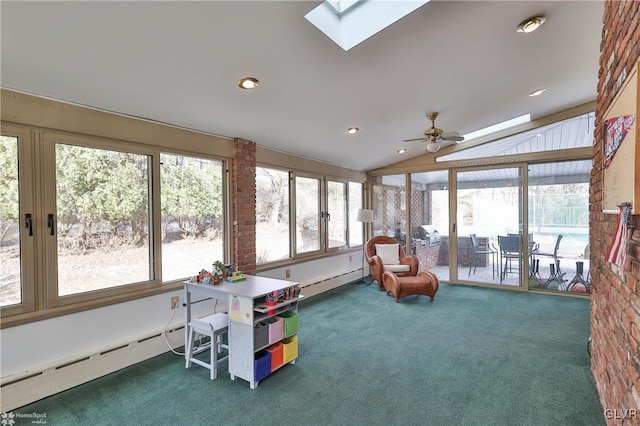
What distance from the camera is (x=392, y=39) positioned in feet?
7.66

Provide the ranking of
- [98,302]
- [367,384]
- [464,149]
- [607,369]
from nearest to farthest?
[607,369] → [367,384] → [98,302] → [464,149]

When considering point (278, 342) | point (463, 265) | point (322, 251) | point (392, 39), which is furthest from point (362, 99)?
point (463, 265)

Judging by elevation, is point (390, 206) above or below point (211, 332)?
above

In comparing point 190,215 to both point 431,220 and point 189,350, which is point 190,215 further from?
point 431,220

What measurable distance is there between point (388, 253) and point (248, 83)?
13.0 feet

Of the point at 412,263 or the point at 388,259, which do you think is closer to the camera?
the point at 412,263

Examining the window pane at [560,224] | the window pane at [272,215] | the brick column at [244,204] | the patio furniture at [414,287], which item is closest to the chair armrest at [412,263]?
the patio furniture at [414,287]

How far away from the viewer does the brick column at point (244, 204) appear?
386cm

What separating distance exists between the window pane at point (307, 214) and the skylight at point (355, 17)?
9.54 ft

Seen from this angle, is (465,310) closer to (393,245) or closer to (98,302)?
(393,245)

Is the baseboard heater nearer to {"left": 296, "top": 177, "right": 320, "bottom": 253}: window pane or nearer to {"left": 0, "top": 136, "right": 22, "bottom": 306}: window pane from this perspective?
{"left": 0, "top": 136, "right": 22, "bottom": 306}: window pane

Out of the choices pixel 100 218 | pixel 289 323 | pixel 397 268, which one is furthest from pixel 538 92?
pixel 100 218

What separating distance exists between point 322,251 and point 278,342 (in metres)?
2.86

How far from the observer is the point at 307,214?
5.30 meters
